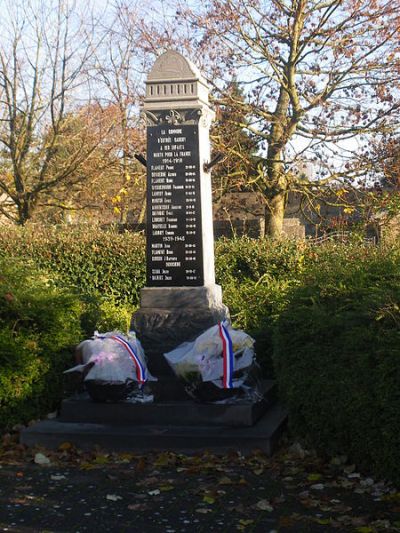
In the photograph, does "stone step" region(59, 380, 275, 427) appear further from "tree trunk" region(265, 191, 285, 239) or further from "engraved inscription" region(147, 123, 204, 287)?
"tree trunk" region(265, 191, 285, 239)

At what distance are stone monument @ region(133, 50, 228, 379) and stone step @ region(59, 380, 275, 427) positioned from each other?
132cm

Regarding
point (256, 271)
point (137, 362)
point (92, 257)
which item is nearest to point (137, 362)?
point (137, 362)

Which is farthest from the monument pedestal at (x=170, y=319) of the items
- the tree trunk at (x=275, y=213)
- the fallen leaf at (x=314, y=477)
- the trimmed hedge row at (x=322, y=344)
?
the tree trunk at (x=275, y=213)

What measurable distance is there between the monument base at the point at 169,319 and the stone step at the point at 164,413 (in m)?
1.01

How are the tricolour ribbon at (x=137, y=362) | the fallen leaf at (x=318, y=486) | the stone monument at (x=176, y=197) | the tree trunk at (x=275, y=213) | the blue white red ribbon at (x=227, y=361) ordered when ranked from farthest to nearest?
the tree trunk at (x=275, y=213) → the stone monument at (x=176, y=197) → the tricolour ribbon at (x=137, y=362) → the blue white red ribbon at (x=227, y=361) → the fallen leaf at (x=318, y=486)

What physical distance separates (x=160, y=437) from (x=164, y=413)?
43 cm

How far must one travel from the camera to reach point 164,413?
21.2ft

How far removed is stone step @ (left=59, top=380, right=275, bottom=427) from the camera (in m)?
6.29

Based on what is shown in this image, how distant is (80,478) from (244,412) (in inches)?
62.7

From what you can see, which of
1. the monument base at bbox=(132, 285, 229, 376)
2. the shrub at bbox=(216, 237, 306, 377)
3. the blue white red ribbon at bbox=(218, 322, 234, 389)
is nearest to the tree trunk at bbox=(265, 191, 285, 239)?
the shrub at bbox=(216, 237, 306, 377)

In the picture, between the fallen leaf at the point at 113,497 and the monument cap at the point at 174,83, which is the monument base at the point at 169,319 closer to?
the monument cap at the point at 174,83

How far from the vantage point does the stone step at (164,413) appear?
6.29 m

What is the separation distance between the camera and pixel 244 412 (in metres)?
6.27

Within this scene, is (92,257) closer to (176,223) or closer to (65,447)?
(176,223)
